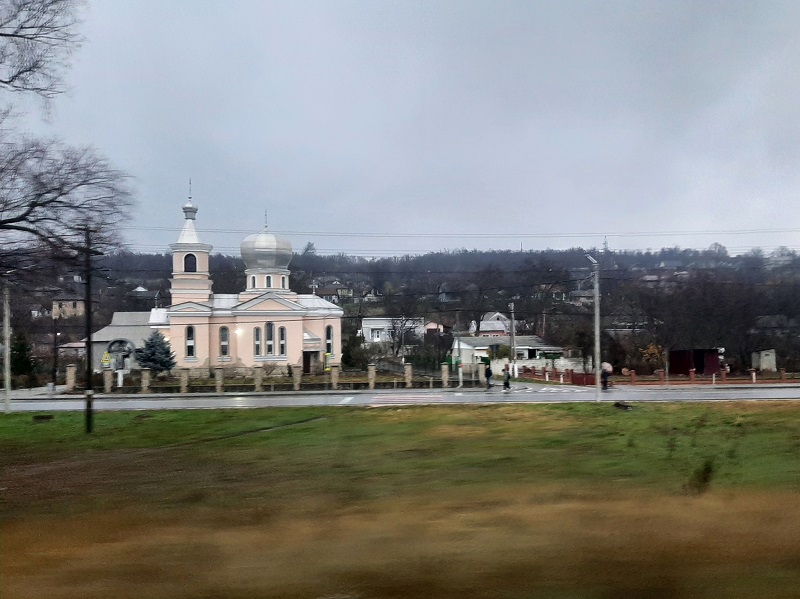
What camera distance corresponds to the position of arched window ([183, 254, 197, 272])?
207ft

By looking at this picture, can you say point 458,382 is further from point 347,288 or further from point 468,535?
point 468,535

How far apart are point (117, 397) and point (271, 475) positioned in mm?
29453

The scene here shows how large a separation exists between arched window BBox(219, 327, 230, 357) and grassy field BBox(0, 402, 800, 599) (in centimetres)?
4534

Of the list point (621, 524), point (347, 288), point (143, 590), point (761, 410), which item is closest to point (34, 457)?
point (143, 590)

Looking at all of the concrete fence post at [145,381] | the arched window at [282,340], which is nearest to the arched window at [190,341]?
the arched window at [282,340]

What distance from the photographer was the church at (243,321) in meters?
59.8

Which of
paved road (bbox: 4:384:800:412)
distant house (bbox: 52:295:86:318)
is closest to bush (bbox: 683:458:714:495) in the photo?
distant house (bbox: 52:295:86:318)

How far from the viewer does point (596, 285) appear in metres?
31.4

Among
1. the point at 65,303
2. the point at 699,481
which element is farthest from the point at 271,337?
the point at 699,481

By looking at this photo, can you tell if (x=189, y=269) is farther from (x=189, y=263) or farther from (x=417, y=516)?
(x=417, y=516)

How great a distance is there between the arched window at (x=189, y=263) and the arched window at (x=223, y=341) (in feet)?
20.6

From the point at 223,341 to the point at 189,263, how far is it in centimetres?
781

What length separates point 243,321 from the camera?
60.5 metres

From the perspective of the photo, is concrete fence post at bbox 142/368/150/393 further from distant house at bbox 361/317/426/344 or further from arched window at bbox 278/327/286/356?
distant house at bbox 361/317/426/344
